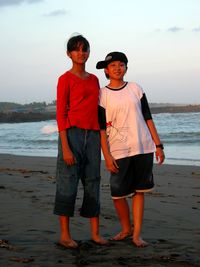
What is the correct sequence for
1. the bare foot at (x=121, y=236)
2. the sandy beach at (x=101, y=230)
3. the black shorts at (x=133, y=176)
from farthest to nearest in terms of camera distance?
the bare foot at (x=121, y=236)
the black shorts at (x=133, y=176)
the sandy beach at (x=101, y=230)

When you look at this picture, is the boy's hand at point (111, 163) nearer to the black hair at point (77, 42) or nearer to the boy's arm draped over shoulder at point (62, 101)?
the boy's arm draped over shoulder at point (62, 101)

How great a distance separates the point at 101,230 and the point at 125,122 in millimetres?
1191

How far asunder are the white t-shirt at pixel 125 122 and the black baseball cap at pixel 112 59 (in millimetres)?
235

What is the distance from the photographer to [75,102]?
3.99m

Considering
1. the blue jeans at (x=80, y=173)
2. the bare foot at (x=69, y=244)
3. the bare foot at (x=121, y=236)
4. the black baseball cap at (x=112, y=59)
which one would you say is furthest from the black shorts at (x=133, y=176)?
the black baseball cap at (x=112, y=59)

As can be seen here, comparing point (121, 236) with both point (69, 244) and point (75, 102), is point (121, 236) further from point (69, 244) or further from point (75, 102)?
point (75, 102)

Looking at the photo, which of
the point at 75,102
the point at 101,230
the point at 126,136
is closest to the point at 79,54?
the point at 75,102

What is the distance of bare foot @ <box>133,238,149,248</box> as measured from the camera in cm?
399

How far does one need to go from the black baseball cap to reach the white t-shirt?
9.3 inches

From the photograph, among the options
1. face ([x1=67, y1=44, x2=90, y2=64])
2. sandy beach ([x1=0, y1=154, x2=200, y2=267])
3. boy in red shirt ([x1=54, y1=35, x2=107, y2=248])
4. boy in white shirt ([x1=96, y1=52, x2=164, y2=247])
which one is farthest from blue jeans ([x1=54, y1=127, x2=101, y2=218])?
face ([x1=67, y1=44, x2=90, y2=64])

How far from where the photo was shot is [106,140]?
411cm

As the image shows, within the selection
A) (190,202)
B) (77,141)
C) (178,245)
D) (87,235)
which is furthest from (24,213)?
(190,202)

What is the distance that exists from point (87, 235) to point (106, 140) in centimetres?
95

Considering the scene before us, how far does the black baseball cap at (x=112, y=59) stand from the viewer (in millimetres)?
4148
